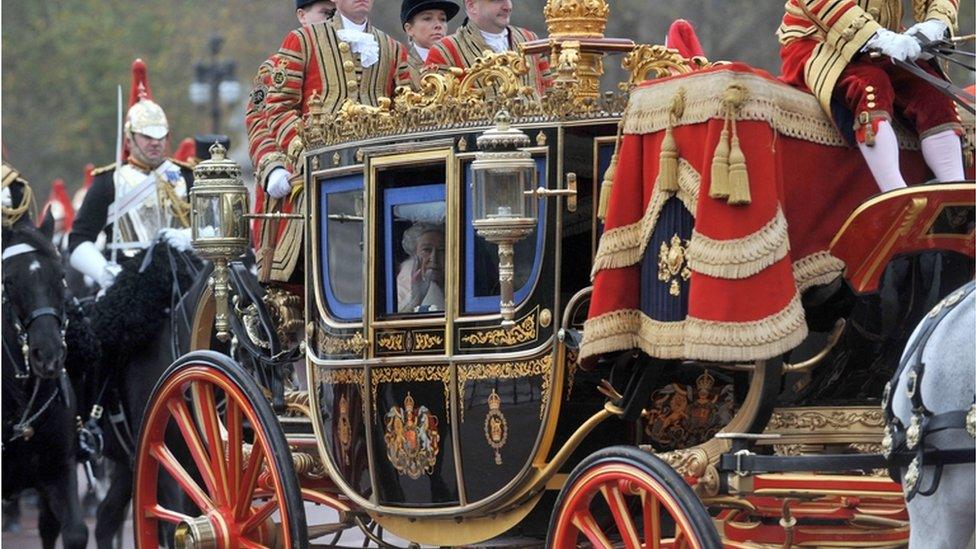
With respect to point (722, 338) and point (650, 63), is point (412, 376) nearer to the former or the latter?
point (650, 63)

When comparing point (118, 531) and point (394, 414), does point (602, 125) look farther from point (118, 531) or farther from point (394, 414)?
point (118, 531)

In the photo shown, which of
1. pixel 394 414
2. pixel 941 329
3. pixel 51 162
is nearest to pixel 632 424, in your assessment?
pixel 394 414

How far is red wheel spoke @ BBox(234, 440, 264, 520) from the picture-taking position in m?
7.54

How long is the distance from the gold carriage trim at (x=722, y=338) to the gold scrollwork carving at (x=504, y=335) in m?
0.66

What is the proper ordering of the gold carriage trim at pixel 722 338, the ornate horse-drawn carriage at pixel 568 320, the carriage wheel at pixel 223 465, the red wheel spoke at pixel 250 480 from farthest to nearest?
the red wheel spoke at pixel 250 480 → the carriage wheel at pixel 223 465 → the ornate horse-drawn carriage at pixel 568 320 → the gold carriage trim at pixel 722 338

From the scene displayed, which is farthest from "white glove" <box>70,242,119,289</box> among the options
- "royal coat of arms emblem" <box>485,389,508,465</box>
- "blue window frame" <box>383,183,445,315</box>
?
"royal coat of arms emblem" <box>485,389,508,465</box>

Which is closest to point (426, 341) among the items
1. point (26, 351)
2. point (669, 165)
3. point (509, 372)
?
point (509, 372)

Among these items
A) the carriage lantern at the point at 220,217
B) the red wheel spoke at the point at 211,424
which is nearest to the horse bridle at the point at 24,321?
the carriage lantern at the point at 220,217

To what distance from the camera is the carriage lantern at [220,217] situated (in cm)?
804

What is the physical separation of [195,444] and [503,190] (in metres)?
2.19

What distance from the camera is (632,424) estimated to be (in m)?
6.88

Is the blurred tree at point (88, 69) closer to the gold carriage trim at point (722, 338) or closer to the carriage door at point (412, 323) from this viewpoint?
the carriage door at point (412, 323)

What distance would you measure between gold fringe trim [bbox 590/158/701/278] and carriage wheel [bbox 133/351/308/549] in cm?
156

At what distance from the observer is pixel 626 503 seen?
6.63 metres
